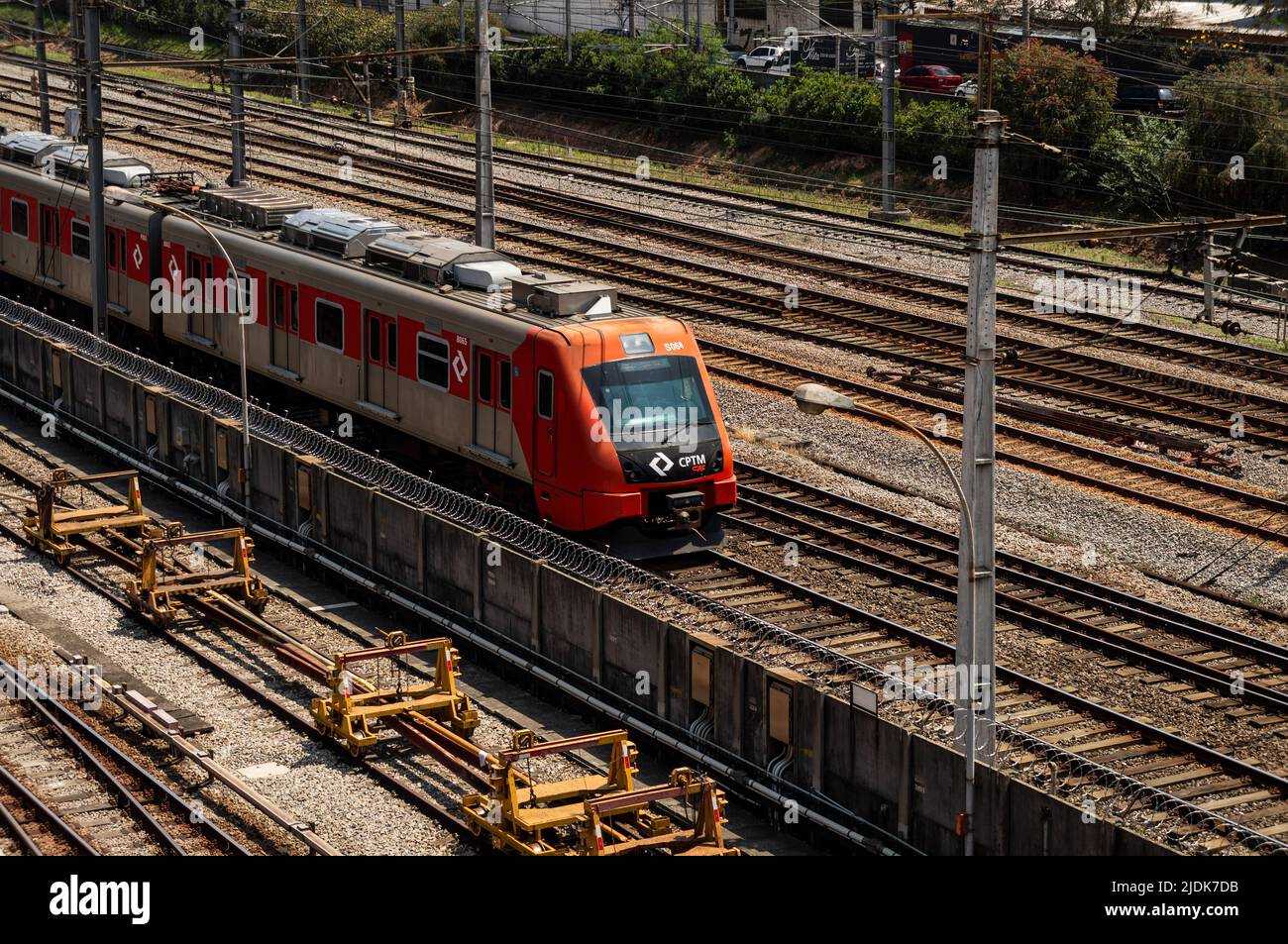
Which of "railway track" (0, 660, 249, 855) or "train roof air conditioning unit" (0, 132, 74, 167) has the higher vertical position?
"train roof air conditioning unit" (0, 132, 74, 167)

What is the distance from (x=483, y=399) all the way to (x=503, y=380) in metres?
0.67

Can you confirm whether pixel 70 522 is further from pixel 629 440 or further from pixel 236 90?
pixel 236 90

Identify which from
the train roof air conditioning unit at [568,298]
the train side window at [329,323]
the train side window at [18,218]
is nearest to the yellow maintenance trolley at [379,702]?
the train roof air conditioning unit at [568,298]

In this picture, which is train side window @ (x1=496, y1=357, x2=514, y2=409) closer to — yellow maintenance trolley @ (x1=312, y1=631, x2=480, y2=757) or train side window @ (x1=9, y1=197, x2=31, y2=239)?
yellow maintenance trolley @ (x1=312, y1=631, x2=480, y2=757)

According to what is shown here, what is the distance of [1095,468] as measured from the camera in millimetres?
31062

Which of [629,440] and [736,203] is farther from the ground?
[736,203]

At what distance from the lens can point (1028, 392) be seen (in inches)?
1387

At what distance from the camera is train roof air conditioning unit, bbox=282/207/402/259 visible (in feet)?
102

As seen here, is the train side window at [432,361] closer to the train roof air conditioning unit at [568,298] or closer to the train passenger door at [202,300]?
the train roof air conditioning unit at [568,298]

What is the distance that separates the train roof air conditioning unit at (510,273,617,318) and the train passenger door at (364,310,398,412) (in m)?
3.08

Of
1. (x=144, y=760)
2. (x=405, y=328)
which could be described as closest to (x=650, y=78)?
(x=405, y=328)

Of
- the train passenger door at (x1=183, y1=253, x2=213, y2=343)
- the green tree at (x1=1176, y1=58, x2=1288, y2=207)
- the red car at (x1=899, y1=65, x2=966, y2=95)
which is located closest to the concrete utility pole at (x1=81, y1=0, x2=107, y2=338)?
the train passenger door at (x1=183, y1=253, x2=213, y2=343)

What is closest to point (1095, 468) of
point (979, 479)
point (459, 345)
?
point (459, 345)

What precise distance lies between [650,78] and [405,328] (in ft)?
125
